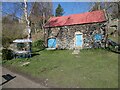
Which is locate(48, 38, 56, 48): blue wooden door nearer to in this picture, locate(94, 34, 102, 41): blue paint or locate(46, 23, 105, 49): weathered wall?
locate(46, 23, 105, 49): weathered wall

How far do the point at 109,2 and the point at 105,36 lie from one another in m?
7.35

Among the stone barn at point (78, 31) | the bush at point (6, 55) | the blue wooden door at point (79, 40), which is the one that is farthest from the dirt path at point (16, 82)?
the stone barn at point (78, 31)

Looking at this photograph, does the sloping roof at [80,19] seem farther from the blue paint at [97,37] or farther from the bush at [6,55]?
the bush at [6,55]

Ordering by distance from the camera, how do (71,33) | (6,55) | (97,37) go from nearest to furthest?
(6,55)
(97,37)
(71,33)

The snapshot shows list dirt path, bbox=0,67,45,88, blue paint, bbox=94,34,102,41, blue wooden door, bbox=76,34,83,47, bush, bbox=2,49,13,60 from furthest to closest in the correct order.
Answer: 1. blue wooden door, bbox=76,34,83,47
2. blue paint, bbox=94,34,102,41
3. bush, bbox=2,49,13,60
4. dirt path, bbox=0,67,45,88

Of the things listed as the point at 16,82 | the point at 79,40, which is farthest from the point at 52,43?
the point at 16,82

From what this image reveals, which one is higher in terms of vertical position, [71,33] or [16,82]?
[71,33]

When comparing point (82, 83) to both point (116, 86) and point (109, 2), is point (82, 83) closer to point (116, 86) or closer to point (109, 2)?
point (116, 86)

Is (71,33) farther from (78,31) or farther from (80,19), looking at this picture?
(80,19)

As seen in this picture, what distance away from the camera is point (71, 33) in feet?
88.5

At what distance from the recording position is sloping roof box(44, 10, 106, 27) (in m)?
25.6

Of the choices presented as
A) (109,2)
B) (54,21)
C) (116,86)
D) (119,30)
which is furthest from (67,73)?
(119,30)

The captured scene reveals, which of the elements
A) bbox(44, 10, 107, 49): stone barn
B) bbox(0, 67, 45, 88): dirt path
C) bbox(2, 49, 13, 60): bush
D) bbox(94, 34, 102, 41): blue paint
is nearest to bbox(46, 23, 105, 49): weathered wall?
bbox(44, 10, 107, 49): stone barn

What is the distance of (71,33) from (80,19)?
2.52 metres
